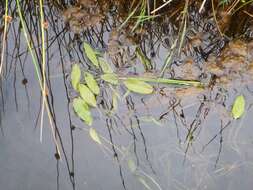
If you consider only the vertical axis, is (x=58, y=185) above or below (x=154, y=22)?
below

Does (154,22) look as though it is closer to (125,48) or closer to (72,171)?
(125,48)

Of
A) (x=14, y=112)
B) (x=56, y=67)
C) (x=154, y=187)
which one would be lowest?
(x=154, y=187)

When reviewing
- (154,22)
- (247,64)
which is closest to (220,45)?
(247,64)

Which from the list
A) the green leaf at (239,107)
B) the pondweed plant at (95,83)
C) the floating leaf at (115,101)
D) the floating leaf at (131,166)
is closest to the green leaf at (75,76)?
the pondweed plant at (95,83)

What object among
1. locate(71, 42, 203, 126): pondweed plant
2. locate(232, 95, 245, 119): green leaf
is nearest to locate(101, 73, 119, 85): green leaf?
locate(71, 42, 203, 126): pondweed plant

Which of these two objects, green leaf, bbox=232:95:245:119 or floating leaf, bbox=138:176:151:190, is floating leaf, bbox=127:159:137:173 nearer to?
floating leaf, bbox=138:176:151:190

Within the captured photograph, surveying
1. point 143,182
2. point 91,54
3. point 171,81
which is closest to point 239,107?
point 171,81

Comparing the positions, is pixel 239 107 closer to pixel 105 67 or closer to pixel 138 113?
pixel 138 113
